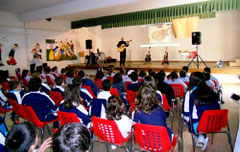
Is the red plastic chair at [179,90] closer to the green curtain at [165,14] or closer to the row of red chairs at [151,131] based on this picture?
the row of red chairs at [151,131]

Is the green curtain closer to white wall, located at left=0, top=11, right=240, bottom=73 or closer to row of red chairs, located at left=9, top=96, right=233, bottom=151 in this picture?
white wall, located at left=0, top=11, right=240, bottom=73

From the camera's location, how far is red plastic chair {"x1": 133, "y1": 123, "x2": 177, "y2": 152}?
1.67 metres

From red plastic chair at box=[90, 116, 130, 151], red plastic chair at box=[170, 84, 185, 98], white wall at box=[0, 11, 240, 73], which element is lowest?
red plastic chair at box=[90, 116, 130, 151]

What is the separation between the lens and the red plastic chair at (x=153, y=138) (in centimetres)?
167

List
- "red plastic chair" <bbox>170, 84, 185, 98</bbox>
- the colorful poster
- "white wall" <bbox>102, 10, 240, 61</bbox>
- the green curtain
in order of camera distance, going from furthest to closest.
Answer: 1. the colorful poster
2. "white wall" <bbox>102, 10, 240, 61</bbox>
3. the green curtain
4. "red plastic chair" <bbox>170, 84, 185, 98</bbox>

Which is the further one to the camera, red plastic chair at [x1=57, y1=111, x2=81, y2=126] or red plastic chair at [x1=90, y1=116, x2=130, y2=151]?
red plastic chair at [x1=57, y1=111, x2=81, y2=126]

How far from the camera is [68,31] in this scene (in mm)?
11305

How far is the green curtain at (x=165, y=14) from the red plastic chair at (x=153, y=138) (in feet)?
23.2

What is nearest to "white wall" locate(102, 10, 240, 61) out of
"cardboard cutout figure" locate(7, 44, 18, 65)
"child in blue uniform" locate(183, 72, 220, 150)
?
"cardboard cutout figure" locate(7, 44, 18, 65)

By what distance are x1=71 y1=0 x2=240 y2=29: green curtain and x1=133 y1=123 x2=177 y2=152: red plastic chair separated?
7071 millimetres

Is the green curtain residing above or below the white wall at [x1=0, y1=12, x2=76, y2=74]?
above

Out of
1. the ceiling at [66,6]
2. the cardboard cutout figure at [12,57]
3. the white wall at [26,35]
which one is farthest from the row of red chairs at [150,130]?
the white wall at [26,35]

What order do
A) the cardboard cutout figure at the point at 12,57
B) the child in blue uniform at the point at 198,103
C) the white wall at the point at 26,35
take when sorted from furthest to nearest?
the cardboard cutout figure at the point at 12,57 → the white wall at the point at 26,35 → the child in blue uniform at the point at 198,103

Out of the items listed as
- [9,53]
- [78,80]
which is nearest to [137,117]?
[78,80]
